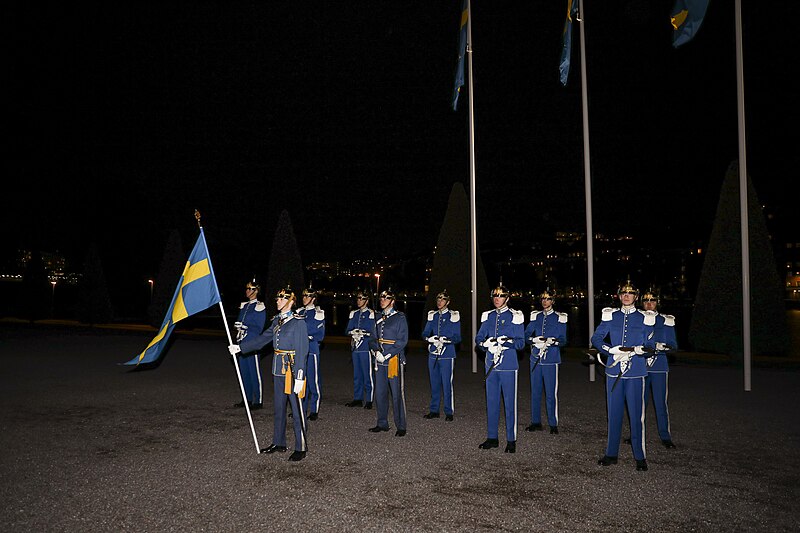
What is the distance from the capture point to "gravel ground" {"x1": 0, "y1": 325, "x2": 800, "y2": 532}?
5977mm

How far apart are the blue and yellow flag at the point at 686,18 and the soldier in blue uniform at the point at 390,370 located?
818 cm

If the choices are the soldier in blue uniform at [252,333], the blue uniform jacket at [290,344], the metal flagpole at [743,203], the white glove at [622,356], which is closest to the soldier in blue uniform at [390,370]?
the blue uniform jacket at [290,344]

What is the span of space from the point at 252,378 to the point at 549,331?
5125mm

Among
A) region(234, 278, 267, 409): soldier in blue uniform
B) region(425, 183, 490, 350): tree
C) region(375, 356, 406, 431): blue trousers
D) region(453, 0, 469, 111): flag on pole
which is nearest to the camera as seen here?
region(375, 356, 406, 431): blue trousers

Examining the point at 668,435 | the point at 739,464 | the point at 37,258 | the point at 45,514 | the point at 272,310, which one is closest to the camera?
the point at 45,514

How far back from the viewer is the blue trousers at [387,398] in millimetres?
9352

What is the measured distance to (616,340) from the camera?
816 cm

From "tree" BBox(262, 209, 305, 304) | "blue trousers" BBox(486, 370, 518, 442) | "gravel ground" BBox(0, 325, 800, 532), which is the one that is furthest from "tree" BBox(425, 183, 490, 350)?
"blue trousers" BBox(486, 370, 518, 442)

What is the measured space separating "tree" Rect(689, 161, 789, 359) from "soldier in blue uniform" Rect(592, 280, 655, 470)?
11.2 meters

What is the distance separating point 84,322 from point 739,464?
110 ft

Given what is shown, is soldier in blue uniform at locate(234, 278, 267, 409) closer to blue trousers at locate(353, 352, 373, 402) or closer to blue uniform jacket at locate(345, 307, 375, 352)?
blue uniform jacket at locate(345, 307, 375, 352)

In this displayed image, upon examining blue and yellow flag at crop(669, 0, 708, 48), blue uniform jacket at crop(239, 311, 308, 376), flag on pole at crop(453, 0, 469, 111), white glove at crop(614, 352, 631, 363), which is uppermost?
flag on pole at crop(453, 0, 469, 111)

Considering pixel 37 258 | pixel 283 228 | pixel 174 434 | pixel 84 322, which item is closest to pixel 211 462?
pixel 174 434

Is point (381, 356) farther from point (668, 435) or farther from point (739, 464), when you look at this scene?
point (739, 464)
